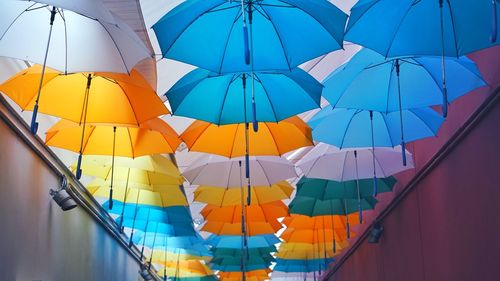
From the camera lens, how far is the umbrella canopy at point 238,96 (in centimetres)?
520

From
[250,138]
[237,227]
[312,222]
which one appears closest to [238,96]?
[250,138]

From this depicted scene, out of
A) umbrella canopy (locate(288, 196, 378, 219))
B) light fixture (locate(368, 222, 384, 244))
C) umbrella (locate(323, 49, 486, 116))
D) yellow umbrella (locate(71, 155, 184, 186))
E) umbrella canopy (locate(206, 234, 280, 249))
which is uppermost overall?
umbrella (locate(323, 49, 486, 116))

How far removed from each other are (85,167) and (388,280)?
3.88 m

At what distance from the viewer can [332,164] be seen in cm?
691

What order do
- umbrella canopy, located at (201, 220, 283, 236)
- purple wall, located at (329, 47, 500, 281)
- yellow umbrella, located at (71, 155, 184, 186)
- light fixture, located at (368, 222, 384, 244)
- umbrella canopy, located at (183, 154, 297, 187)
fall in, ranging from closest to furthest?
purple wall, located at (329, 47, 500, 281), yellow umbrella, located at (71, 155, 184, 186), umbrella canopy, located at (183, 154, 297, 187), light fixture, located at (368, 222, 384, 244), umbrella canopy, located at (201, 220, 283, 236)

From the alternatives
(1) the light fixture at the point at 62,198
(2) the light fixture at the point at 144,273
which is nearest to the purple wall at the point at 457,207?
(1) the light fixture at the point at 62,198

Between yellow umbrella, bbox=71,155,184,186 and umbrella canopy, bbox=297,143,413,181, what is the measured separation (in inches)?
55.0

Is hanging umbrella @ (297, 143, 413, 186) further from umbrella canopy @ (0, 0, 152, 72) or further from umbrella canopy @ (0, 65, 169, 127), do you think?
umbrella canopy @ (0, 0, 152, 72)

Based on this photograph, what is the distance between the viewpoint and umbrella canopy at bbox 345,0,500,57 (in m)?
3.97

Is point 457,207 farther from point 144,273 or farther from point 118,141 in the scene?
point 144,273

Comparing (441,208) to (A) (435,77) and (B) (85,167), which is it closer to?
(A) (435,77)

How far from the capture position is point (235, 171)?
7.34m

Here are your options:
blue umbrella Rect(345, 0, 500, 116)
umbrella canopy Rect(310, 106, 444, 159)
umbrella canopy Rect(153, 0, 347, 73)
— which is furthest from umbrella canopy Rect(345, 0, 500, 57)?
umbrella canopy Rect(310, 106, 444, 159)

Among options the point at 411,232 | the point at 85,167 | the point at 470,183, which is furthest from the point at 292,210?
the point at 470,183
